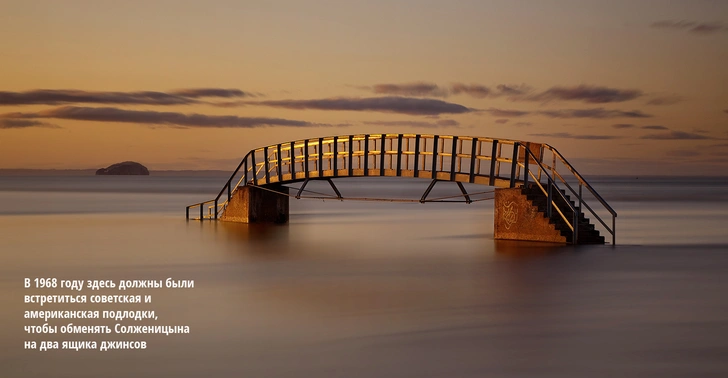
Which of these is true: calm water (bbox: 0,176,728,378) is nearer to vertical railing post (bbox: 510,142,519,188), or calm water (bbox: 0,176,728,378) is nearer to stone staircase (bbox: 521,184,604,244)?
stone staircase (bbox: 521,184,604,244)

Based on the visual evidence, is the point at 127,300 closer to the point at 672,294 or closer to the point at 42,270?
the point at 42,270

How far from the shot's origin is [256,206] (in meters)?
31.0

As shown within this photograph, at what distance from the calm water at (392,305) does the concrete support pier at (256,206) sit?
300 centimetres

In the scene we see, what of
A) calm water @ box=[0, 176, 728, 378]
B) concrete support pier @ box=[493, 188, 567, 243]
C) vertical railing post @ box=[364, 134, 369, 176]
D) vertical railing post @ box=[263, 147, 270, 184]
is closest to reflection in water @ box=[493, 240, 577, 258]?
calm water @ box=[0, 176, 728, 378]

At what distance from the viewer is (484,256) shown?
68.8ft

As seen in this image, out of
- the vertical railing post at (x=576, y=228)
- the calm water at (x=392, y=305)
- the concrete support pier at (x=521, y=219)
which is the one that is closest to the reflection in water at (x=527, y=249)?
the calm water at (x=392, y=305)

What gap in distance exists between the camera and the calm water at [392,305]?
10.0 metres

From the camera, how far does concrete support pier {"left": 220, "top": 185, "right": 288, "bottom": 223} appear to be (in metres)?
30.8

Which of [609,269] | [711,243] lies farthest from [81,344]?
[711,243]

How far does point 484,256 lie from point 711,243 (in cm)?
754

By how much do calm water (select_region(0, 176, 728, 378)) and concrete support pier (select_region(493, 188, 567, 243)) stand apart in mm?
523

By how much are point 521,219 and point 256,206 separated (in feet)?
34.8

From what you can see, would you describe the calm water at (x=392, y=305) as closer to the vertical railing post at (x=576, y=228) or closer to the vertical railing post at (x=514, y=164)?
the vertical railing post at (x=576, y=228)

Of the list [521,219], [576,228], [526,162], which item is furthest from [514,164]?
[576,228]
